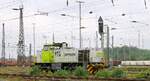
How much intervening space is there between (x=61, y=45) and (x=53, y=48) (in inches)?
36.8

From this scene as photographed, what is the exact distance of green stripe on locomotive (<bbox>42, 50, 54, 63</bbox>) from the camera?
41.2 metres

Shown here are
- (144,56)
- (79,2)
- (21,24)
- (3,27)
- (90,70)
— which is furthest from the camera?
(144,56)

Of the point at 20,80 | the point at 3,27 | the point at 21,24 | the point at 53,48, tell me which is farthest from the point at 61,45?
the point at 3,27

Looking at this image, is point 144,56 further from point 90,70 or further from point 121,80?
point 121,80

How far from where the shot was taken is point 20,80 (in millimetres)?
29391

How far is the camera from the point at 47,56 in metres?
41.6

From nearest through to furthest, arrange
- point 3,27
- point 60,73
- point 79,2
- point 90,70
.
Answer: point 60,73 < point 90,70 < point 79,2 < point 3,27

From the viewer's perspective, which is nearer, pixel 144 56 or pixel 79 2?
pixel 79 2

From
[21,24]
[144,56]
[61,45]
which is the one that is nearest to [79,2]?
[21,24]

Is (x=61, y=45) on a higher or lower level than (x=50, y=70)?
higher

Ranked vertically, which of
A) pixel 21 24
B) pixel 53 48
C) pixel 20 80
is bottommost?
pixel 20 80

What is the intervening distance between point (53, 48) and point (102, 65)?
18.9ft

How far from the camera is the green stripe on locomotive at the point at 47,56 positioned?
4122cm

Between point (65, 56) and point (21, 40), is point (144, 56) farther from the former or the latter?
point (65, 56)
